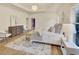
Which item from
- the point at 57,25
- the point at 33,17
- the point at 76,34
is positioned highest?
the point at 33,17

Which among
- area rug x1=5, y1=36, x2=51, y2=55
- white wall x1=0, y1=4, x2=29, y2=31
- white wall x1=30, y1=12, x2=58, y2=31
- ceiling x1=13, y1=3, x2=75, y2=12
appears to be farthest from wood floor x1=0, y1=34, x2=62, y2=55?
ceiling x1=13, y1=3, x2=75, y2=12

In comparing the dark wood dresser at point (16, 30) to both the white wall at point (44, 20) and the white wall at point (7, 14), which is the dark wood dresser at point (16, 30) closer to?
the white wall at point (7, 14)

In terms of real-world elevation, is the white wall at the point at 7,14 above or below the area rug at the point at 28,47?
above

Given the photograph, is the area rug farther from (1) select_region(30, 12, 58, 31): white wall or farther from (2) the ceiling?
(2) the ceiling

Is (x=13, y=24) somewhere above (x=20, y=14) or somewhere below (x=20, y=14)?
below

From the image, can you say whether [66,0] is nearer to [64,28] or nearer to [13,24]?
[64,28]

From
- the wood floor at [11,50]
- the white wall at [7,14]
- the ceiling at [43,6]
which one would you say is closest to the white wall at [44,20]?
the ceiling at [43,6]

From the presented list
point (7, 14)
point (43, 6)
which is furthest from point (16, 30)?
point (43, 6)

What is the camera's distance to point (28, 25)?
7.50 ft

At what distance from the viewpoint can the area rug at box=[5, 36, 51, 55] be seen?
222cm

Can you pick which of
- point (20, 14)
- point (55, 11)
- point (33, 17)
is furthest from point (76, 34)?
point (20, 14)

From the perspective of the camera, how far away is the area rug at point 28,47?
2217mm

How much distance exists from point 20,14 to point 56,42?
0.78m

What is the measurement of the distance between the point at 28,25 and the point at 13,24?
256 mm
